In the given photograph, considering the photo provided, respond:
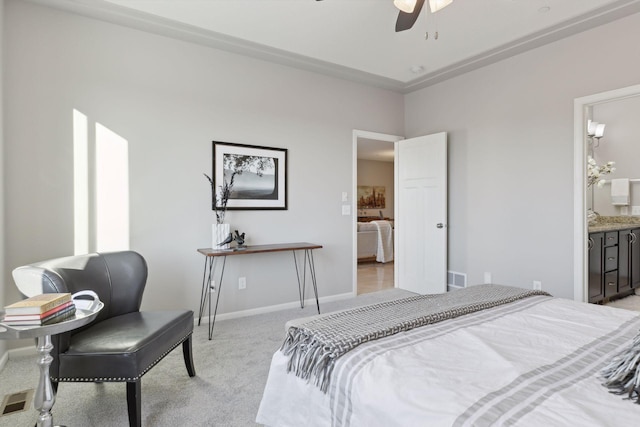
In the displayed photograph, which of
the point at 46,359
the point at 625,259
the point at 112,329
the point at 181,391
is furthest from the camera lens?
the point at 625,259

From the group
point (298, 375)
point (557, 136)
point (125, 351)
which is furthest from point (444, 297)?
point (557, 136)

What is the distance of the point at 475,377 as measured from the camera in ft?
3.42

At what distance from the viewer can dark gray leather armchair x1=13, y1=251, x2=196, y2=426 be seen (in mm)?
1697

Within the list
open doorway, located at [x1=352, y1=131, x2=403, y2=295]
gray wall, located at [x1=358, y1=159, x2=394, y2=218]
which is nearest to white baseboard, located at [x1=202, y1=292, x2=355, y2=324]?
open doorway, located at [x1=352, y1=131, x2=403, y2=295]

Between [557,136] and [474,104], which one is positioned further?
[474,104]

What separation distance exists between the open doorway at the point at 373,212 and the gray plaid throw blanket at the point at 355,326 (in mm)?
2695

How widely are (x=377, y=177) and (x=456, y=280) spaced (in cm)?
640

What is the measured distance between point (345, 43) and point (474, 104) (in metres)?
1.76

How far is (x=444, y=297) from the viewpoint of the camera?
1.93 m

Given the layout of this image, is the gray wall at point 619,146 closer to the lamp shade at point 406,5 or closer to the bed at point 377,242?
the bed at point 377,242

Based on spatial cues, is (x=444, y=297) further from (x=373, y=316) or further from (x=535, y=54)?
(x=535, y=54)

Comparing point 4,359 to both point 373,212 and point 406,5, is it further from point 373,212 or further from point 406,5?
point 373,212

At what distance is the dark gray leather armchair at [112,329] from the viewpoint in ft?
5.57

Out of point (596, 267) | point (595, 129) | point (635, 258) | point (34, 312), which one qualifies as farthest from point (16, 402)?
point (595, 129)
